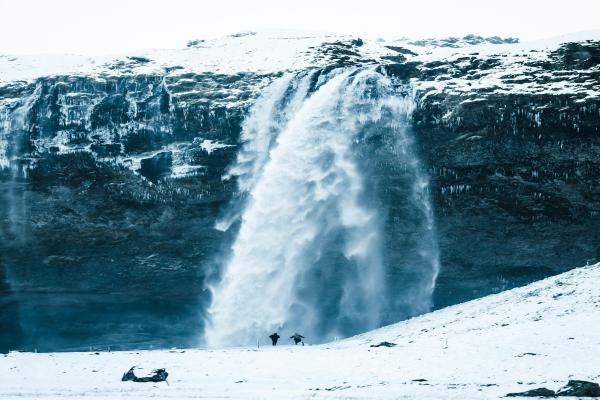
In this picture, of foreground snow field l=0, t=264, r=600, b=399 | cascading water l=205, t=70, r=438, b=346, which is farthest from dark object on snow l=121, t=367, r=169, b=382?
cascading water l=205, t=70, r=438, b=346

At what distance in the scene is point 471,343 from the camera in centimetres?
1956

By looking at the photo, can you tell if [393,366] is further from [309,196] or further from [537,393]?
[309,196]

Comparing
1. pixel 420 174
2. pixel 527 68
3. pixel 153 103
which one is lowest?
pixel 420 174

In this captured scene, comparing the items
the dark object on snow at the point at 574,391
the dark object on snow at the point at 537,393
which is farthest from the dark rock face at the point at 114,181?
the dark object on snow at the point at 574,391

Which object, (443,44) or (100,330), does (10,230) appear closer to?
(100,330)

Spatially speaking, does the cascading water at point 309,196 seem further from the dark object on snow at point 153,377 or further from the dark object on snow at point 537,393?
the dark object on snow at point 537,393

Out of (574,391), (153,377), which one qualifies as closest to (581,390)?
(574,391)

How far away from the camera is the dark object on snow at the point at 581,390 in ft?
42.6

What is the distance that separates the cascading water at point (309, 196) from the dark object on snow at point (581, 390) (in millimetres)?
28563

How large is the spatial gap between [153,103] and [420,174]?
16.2 meters

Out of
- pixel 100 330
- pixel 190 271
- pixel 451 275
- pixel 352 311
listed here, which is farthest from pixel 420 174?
pixel 100 330

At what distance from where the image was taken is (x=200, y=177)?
42.3m

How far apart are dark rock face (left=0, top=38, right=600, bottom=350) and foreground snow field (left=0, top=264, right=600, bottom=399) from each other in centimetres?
1518

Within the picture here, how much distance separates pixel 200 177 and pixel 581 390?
3164 cm
